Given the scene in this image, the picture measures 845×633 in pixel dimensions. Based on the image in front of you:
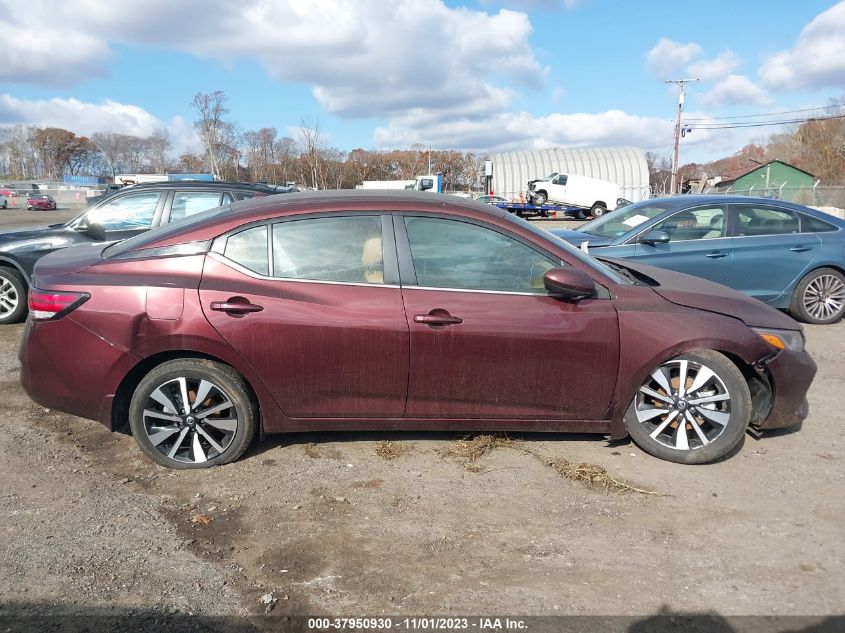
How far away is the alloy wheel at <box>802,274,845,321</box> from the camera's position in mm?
7414

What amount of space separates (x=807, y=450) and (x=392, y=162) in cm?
7216

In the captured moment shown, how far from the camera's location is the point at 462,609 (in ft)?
8.24

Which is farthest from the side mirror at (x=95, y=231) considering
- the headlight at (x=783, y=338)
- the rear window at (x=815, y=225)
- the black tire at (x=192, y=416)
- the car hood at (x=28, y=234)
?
the rear window at (x=815, y=225)

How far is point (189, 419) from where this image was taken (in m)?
3.64

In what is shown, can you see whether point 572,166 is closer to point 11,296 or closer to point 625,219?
point 625,219

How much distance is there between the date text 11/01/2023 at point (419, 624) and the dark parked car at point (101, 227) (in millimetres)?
5758

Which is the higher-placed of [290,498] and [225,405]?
[225,405]

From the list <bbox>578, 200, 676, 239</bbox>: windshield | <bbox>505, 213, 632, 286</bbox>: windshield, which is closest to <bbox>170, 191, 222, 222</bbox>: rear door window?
<bbox>505, 213, 632, 286</bbox>: windshield

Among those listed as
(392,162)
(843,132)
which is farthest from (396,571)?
(392,162)

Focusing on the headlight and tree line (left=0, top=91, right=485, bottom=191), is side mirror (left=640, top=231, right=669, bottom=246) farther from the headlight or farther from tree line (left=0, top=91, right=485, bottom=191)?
tree line (left=0, top=91, right=485, bottom=191)

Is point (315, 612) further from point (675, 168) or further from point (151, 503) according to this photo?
point (675, 168)

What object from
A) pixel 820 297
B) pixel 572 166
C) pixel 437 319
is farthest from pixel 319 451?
pixel 572 166

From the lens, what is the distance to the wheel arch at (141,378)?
3.61 m

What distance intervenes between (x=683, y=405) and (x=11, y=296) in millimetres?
7458
